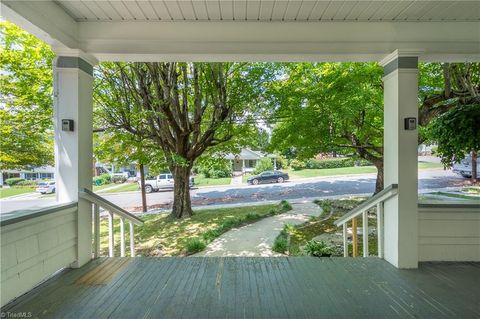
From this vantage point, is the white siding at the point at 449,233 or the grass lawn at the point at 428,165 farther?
the grass lawn at the point at 428,165

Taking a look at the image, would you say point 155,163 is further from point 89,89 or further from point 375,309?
point 375,309

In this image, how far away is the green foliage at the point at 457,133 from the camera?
9.02 feet

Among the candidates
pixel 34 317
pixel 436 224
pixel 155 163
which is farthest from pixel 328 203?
pixel 34 317

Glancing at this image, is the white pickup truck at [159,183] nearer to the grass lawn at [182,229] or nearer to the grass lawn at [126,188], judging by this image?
the grass lawn at [126,188]

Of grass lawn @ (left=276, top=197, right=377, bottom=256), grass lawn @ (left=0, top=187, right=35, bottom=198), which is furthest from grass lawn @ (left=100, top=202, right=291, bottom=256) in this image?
grass lawn @ (left=0, top=187, right=35, bottom=198)

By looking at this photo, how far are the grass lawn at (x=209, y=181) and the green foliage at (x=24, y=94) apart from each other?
9573 mm

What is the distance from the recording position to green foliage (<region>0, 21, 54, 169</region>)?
4.53 meters

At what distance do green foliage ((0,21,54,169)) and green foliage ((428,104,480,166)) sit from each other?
201 inches

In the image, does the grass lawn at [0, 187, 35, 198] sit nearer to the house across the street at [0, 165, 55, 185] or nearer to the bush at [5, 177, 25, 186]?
the bush at [5, 177, 25, 186]

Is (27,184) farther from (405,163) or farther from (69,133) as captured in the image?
(405,163)

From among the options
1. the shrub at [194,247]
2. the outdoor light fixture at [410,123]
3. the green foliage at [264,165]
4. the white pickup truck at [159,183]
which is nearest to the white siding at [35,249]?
the outdoor light fixture at [410,123]

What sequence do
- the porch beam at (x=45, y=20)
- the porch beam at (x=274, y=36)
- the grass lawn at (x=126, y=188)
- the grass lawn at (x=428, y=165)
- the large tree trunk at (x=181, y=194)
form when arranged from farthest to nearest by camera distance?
the grass lawn at (x=126, y=188) → the large tree trunk at (x=181, y=194) → the grass lawn at (x=428, y=165) → the porch beam at (x=274, y=36) → the porch beam at (x=45, y=20)

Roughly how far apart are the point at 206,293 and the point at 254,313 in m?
0.51

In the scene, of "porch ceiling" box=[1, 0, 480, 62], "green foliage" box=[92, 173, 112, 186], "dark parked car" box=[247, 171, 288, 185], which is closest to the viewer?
"porch ceiling" box=[1, 0, 480, 62]
